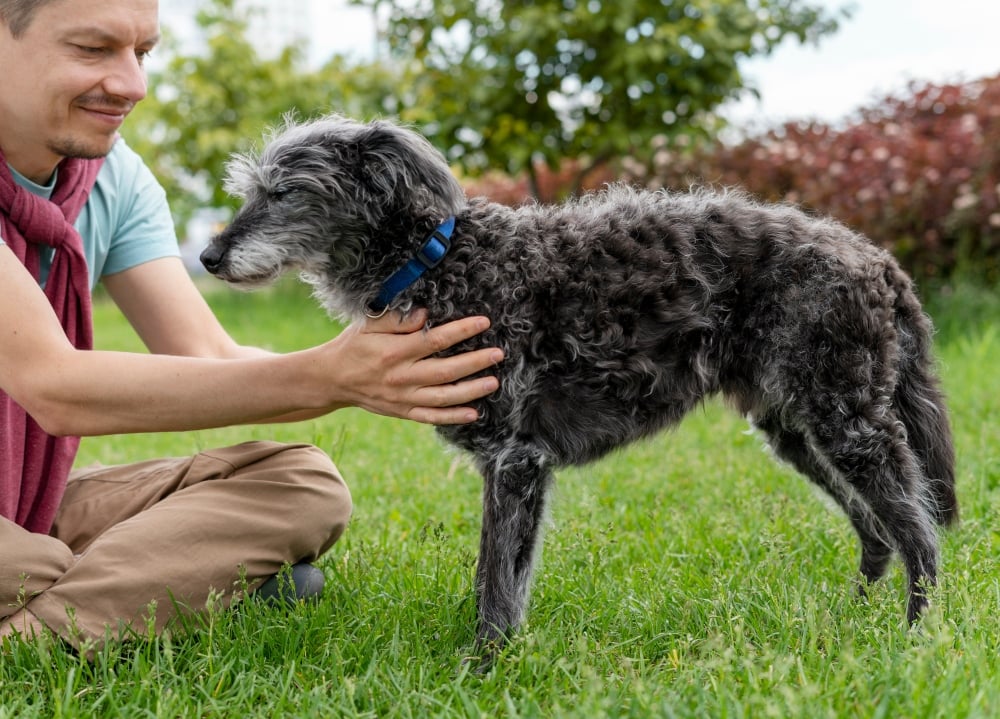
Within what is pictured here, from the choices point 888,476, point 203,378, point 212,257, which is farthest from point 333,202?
point 888,476

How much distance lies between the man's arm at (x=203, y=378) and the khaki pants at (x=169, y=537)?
0.42 m

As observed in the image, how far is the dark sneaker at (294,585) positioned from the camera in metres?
3.09

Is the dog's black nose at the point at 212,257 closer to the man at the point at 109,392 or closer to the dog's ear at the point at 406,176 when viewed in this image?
the man at the point at 109,392

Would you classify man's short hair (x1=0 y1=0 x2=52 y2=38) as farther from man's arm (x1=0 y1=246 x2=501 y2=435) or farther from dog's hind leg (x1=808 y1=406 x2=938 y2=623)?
dog's hind leg (x1=808 y1=406 x2=938 y2=623)

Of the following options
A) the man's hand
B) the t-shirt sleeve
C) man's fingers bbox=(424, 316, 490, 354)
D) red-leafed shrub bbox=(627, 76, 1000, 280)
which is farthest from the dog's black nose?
red-leafed shrub bbox=(627, 76, 1000, 280)

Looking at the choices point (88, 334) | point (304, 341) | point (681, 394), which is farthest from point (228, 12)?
point (681, 394)

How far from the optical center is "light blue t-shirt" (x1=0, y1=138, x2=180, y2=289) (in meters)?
3.39

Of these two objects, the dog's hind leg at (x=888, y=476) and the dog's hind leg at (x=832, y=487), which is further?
the dog's hind leg at (x=832, y=487)

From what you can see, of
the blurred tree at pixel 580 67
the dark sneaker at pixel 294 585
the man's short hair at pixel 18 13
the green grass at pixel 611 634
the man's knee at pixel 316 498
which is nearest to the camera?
the green grass at pixel 611 634

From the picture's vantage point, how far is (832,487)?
133 inches

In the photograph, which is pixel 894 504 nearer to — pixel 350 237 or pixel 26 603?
pixel 350 237

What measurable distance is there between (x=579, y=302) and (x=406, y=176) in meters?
0.65

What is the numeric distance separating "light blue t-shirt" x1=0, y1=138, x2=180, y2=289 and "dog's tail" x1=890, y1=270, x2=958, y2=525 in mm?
2659

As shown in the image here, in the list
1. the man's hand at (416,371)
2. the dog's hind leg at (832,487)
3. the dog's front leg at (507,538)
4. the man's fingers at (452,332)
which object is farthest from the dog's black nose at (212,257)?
the dog's hind leg at (832,487)
